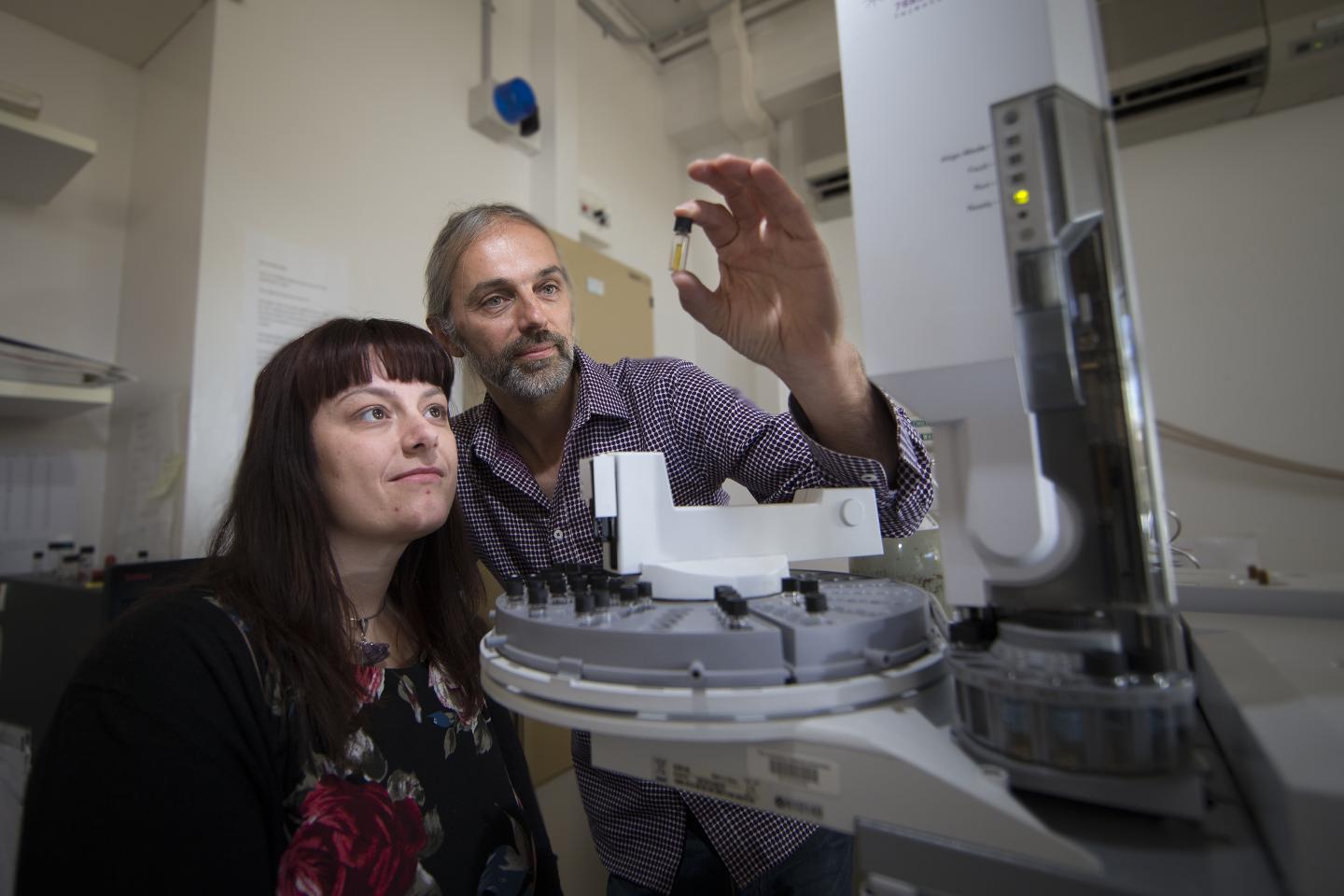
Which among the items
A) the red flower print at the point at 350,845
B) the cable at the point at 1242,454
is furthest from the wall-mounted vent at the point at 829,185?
the red flower print at the point at 350,845

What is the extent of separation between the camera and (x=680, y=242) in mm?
660

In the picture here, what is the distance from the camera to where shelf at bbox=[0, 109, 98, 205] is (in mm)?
1041

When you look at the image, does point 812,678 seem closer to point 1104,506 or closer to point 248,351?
point 1104,506

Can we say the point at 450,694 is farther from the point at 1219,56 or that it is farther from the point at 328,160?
the point at 1219,56

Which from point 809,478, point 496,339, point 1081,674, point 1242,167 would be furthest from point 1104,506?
point 1242,167

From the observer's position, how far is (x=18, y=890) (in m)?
0.50

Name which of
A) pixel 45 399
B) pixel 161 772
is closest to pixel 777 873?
pixel 161 772

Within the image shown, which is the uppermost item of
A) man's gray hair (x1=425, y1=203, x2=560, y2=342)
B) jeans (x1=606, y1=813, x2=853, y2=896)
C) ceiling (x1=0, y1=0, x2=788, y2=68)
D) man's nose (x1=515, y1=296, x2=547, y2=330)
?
ceiling (x1=0, y1=0, x2=788, y2=68)

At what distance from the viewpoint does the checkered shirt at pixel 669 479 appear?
0.76 metres

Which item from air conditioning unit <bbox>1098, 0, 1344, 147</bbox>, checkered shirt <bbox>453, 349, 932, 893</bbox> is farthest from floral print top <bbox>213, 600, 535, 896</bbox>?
air conditioning unit <bbox>1098, 0, 1344, 147</bbox>

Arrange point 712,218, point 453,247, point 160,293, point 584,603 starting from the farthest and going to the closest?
Result: 1. point 160,293
2. point 453,247
3. point 712,218
4. point 584,603

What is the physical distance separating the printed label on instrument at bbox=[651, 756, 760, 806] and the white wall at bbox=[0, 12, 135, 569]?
1545 mm

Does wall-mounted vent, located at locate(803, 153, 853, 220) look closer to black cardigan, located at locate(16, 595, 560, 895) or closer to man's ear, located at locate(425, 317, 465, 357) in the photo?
man's ear, located at locate(425, 317, 465, 357)

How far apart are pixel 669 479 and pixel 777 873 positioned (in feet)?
1.80
